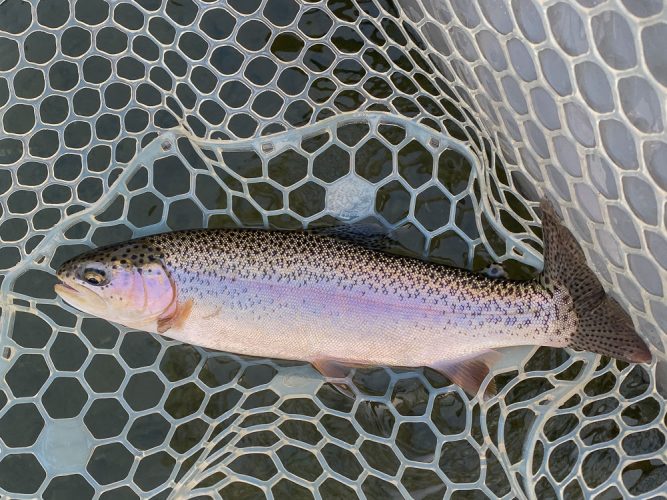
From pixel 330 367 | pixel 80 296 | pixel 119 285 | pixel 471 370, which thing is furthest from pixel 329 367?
pixel 80 296

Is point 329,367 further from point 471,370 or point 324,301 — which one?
point 471,370

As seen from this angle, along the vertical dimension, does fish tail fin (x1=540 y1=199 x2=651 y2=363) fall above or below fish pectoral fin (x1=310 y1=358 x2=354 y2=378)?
above

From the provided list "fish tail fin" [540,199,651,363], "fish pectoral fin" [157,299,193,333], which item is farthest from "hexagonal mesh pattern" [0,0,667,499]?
"fish pectoral fin" [157,299,193,333]

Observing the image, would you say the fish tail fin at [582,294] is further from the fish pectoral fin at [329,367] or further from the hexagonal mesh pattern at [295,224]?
the fish pectoral fin at [329,367]

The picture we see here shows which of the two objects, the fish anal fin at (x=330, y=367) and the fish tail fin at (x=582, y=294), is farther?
the fish anal fin at (x=330, y=367)

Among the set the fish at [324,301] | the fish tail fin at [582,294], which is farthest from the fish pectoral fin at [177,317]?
the fish tail fin at [582,294]

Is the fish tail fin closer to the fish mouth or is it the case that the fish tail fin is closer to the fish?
the fish
